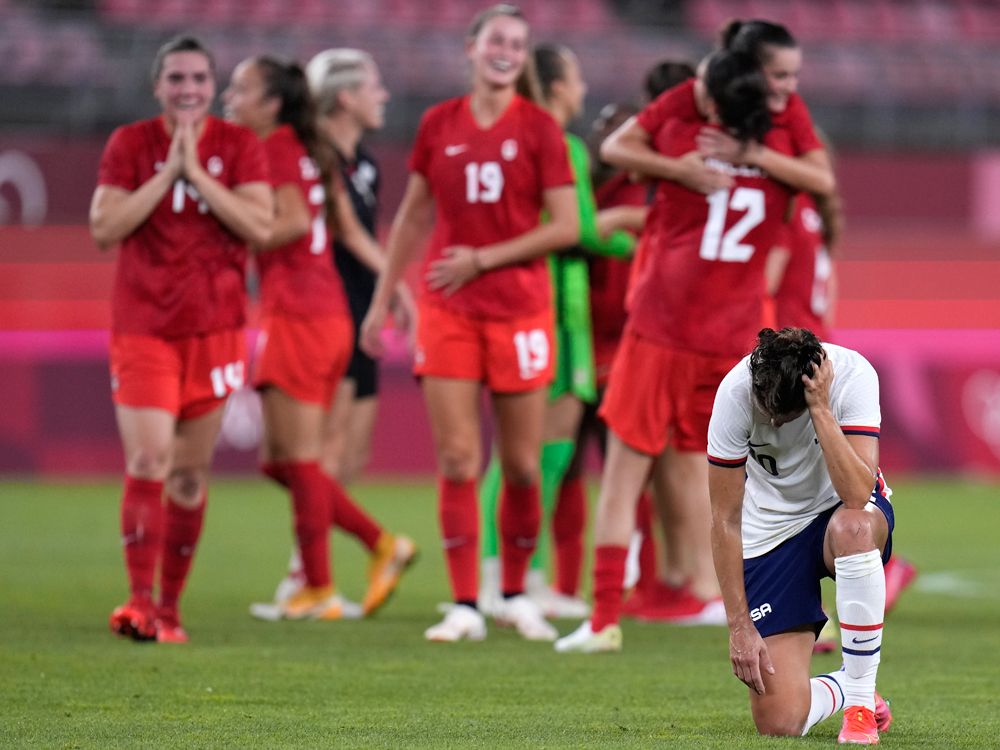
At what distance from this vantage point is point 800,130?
243 inches

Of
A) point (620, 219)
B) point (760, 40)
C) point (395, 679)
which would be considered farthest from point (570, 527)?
point (760, 40)

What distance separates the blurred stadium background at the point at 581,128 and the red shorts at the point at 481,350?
26.1ft

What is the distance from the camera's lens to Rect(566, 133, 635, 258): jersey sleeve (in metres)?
6.96

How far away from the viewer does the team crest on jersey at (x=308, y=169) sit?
727cm

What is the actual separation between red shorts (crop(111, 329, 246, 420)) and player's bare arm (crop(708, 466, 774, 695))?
7.83 feet

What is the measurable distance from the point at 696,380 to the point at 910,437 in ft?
31.5

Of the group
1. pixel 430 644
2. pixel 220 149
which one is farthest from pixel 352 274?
pixel 430 644

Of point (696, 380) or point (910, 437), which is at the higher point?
point (696, 380)

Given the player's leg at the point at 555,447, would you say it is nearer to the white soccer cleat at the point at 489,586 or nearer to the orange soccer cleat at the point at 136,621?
the white soccer cleat at the point at 489,586

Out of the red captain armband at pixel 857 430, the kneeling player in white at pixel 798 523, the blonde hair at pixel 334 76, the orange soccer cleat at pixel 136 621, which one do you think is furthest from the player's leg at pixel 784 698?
the blonde hair at pixel 334 76

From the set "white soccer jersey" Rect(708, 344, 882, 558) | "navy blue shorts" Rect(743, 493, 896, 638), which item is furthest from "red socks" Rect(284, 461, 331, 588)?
"navy blue shorts" Rect(743, 493, 896, 638)

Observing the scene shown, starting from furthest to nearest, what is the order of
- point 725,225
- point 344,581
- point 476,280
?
point 344,581
point 476,280
point 725,225

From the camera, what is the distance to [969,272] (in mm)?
18266

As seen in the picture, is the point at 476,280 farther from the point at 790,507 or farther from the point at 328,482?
the point at 790,507
